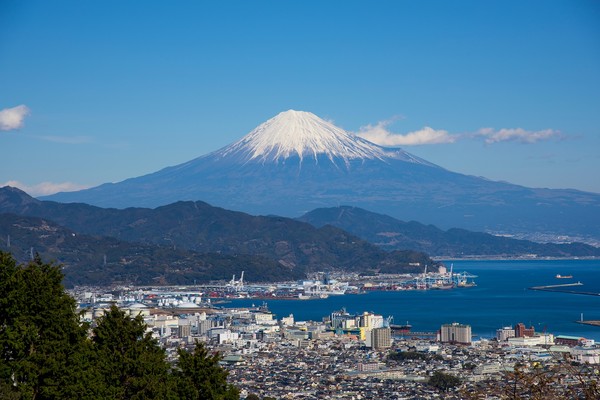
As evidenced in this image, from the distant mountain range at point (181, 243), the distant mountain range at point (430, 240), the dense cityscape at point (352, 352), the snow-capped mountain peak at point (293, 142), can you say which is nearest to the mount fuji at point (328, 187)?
the snow-capped mountain peak at point (293, 142)

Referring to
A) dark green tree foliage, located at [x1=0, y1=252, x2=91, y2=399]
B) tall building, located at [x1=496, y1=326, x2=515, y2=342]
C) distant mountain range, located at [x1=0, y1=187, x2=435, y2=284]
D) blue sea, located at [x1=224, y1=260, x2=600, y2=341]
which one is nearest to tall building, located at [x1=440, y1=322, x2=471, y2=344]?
tall building, located at [x1=496, y1=326, x2=515, y2=342]

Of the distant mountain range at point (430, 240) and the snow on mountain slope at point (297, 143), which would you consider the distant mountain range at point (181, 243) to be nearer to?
the distant mountain range at point (430, 240)

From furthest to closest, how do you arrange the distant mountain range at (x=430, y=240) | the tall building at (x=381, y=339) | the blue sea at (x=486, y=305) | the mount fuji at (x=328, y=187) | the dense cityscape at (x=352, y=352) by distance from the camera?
the mount fuji at (x=328, y=187), the distant mountain range at (x=430, y=240), the blue sea at (x=486, y=305), the tall building at (x=381, y=339), the dense cityscape at (x=352, y=352)

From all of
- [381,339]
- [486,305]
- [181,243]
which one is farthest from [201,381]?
[181,243]

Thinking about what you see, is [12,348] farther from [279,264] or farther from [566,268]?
[566,268]

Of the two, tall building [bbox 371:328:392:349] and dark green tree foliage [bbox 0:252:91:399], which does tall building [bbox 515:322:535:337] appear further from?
dark green tree foliage [bbox 0:252:91:399]

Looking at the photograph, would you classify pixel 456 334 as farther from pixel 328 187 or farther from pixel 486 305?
pixel 328 187
